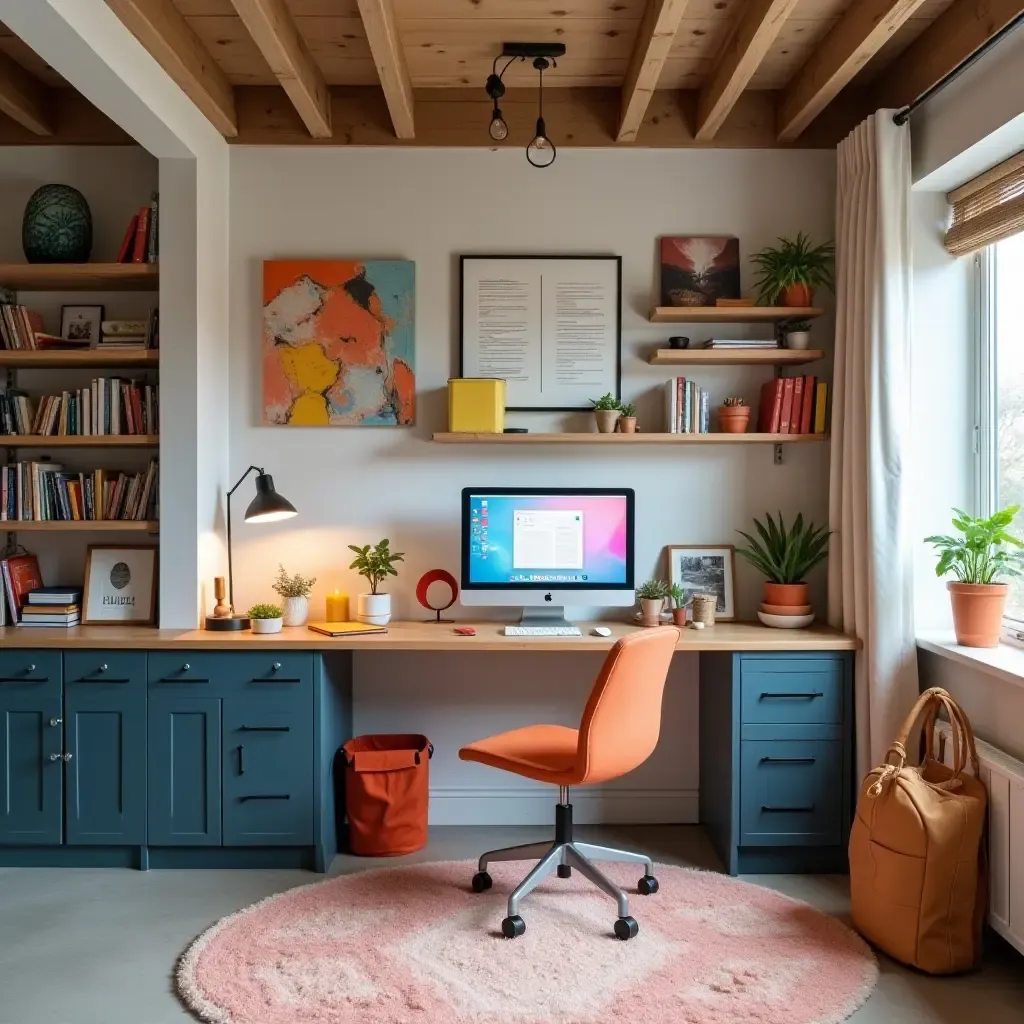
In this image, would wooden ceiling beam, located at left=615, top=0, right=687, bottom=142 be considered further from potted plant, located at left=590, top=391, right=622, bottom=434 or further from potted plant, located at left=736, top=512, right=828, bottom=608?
potted plant, located at left=736, top=512, right=828, bottom=608

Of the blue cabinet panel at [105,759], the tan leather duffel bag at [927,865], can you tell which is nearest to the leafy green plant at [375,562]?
the blue cabinet panel at [105,759]

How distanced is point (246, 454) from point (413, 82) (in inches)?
60.6

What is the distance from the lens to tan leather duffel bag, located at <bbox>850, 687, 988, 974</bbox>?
7.94ft

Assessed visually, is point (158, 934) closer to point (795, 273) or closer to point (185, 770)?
point (185, 770)

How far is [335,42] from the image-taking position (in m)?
3.18

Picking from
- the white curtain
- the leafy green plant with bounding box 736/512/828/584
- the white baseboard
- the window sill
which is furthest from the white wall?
the window sill

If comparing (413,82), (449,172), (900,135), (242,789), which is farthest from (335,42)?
(242,789)

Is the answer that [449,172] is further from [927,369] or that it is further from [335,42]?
[927,369]

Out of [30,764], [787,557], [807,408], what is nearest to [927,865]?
[787,557]

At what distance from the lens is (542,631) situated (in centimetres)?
322

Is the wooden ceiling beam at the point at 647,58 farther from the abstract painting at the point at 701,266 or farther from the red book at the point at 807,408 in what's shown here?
the red book at the point at 807,408

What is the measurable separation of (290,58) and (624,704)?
88.6 inches

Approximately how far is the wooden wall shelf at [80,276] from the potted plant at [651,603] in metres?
2.11

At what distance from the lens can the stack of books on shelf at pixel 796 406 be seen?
11.3 feet
